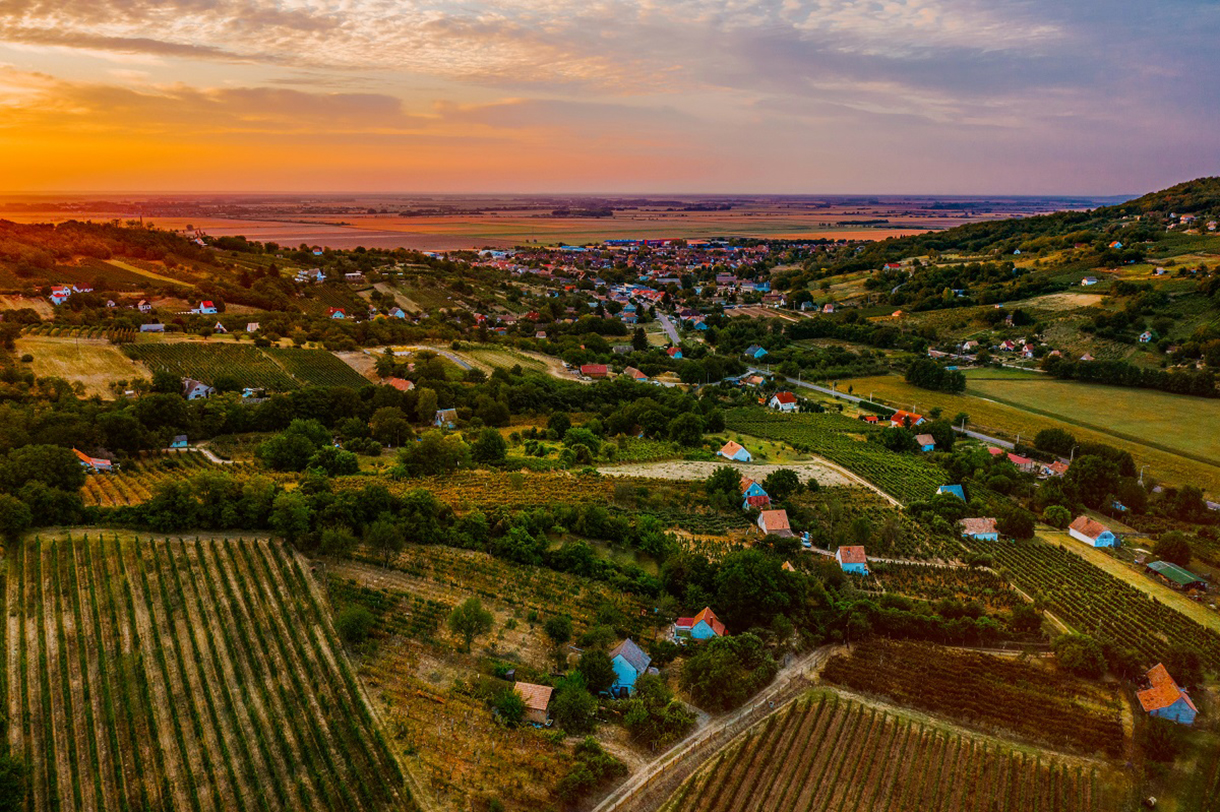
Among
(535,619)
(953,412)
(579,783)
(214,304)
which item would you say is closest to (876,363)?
(953,412)

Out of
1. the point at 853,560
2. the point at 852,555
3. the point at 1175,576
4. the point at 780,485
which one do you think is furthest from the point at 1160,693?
the point at 780,485

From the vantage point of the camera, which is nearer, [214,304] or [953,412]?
[953,412]

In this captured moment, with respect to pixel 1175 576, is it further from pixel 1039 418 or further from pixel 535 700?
pixel 535 700

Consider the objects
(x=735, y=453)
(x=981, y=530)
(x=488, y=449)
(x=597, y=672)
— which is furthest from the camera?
(x=735, y=453)

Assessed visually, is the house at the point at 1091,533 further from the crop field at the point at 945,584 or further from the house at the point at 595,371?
the house at the point at 595,371

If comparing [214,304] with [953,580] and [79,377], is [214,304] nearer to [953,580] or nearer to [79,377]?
[79,377]

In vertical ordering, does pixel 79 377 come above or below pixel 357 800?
above
